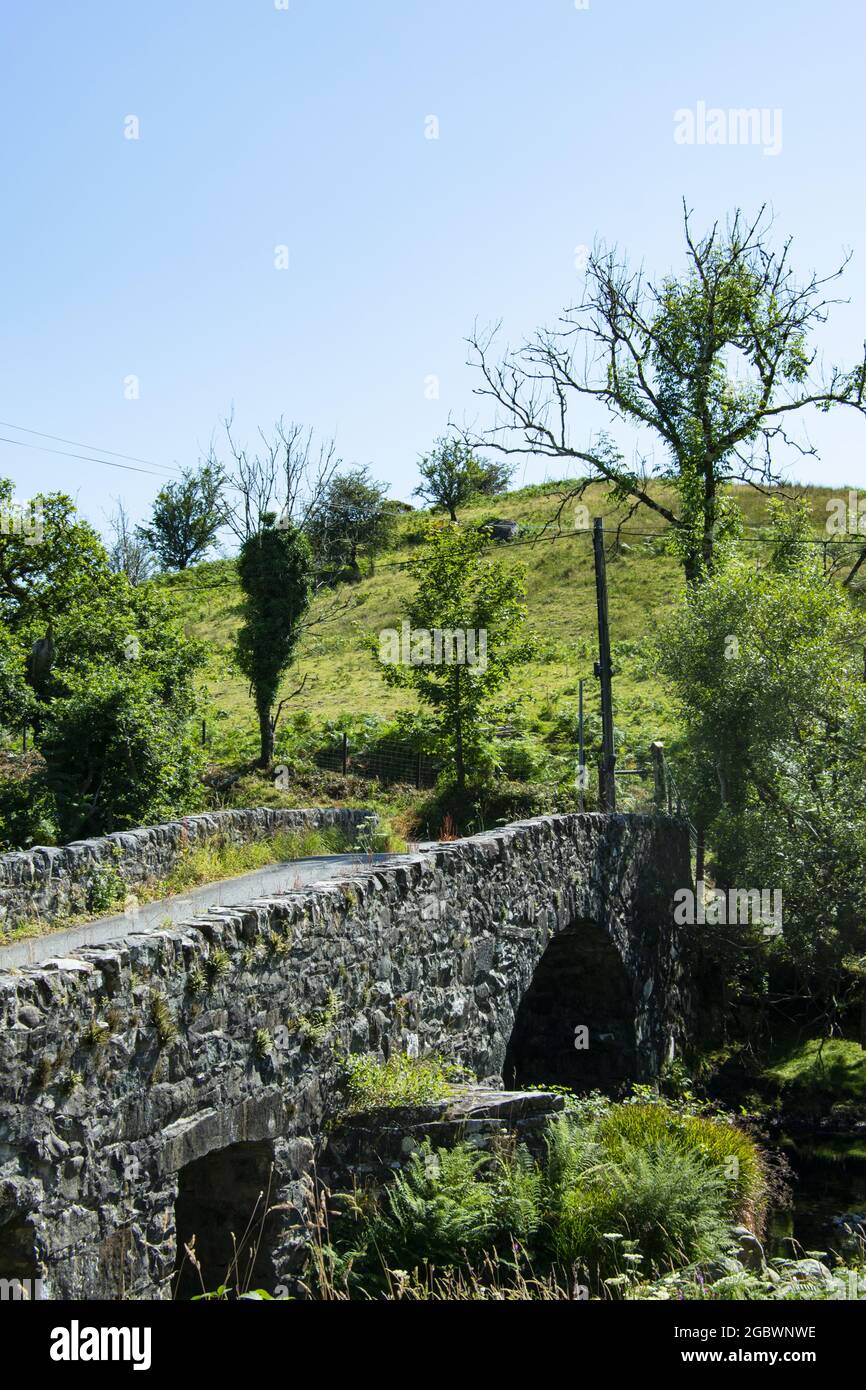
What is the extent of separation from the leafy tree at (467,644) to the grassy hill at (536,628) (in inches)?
34.1

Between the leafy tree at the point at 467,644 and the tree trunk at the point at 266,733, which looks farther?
the tree trunk at the point at 266,733

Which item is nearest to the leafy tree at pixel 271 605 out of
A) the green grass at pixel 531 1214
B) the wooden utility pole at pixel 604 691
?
the wooden utility pole at pixel 604 691

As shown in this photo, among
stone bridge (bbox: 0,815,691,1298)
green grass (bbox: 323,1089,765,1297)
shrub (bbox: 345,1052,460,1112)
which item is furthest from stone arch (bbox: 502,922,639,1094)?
shrub (bbox: 345,1052,460,1112)

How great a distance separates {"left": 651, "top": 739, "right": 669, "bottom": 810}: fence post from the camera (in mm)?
21797

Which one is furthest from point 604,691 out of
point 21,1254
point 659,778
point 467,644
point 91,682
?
point 21,1254

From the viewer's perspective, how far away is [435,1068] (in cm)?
1086

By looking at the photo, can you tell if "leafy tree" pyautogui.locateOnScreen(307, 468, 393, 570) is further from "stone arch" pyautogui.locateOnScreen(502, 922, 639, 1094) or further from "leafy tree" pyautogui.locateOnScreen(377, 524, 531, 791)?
"stone arch" pyautogui.locateOnScreen(502, 922, 639, 1094)

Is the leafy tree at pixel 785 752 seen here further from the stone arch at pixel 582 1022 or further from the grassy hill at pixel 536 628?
the stone arch at pixel 582 1022

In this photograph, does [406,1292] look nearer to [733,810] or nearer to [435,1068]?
[435,1068]

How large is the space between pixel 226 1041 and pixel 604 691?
14442 millimetres

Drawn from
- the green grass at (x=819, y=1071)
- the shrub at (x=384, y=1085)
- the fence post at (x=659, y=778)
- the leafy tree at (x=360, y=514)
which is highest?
the leafy tree at (x=360, y=514)

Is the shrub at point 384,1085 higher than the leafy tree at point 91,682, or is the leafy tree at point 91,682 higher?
the leafy tree at point 91,682

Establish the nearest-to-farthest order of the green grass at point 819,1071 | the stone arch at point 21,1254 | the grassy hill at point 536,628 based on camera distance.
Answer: the stone arch at point 21,1254, the green grass at point 819,1071, the grassy hill at point 536,628

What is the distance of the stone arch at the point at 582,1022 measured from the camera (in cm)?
1848
